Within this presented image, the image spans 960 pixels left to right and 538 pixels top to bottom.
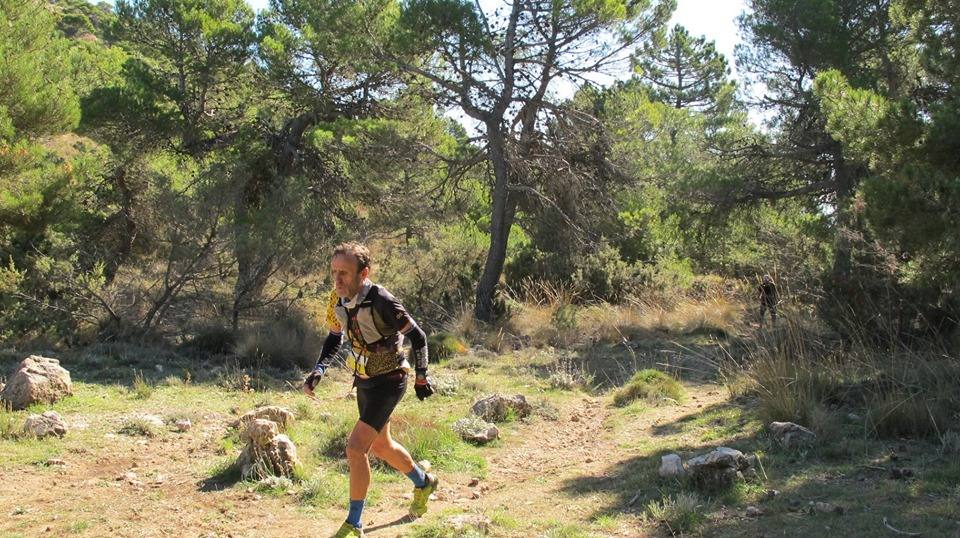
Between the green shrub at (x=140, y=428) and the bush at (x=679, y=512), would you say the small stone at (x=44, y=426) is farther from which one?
the bush at (x=679, y=512)

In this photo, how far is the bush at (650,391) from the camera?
29.9 feet

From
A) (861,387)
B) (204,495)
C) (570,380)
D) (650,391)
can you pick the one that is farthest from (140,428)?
(861,387)

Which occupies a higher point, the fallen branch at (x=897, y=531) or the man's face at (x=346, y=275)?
the man's face at (x=346, y=275)

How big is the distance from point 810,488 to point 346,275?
133 inches

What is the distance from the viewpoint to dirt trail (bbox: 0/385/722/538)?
16.3ft

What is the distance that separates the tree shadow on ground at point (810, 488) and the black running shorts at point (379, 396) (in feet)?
5.31

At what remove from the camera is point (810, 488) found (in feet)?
17.2

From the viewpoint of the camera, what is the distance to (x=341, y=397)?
9742 millimetres

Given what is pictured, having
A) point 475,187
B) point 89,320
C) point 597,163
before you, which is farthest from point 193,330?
point 597,163

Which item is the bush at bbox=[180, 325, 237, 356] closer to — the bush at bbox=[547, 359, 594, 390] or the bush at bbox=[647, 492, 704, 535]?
the bush at bbox=[547, 359, 594, 390]

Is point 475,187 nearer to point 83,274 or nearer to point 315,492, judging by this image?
point 83,274

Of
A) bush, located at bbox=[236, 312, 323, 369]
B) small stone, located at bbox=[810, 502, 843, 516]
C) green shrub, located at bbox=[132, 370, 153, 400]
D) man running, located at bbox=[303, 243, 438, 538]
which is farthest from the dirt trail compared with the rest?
bush, located at bbox=[236, 312, 323, 369]

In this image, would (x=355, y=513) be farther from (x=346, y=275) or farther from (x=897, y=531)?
(x=897, y=531)

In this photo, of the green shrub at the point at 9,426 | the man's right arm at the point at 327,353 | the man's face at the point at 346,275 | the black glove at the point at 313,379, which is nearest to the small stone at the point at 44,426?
the green shrub at the point at 9,426
